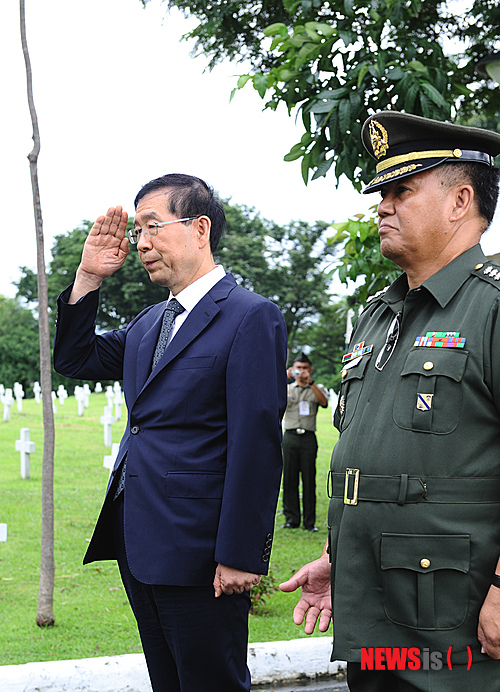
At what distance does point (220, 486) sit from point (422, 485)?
2.61ft

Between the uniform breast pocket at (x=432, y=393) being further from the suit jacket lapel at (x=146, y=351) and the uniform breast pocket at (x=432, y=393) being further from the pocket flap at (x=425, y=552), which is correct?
the suit jacket lapel at (x=146, y=351)

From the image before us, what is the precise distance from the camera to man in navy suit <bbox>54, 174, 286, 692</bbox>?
2289 millimetres

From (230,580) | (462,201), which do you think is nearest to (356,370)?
(462,201)

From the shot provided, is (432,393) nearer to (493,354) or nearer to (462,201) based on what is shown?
(493,354)

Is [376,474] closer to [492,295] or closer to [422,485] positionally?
[422,485]

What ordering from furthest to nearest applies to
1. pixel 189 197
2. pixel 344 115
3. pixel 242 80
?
pixel 242 80, pixel 344 115, pixel 189 197

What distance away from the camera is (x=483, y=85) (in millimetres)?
6691

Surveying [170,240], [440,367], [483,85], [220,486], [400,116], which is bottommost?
[220,486]

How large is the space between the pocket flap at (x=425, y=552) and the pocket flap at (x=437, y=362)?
0.38 meters

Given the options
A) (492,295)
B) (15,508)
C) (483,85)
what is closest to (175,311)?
(492,295)

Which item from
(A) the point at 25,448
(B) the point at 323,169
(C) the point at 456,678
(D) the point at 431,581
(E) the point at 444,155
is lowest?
(A) the point at 25,448

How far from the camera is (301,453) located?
349 inches

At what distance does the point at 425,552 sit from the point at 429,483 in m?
0.16

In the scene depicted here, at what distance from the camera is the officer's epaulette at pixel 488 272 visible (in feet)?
5.92
